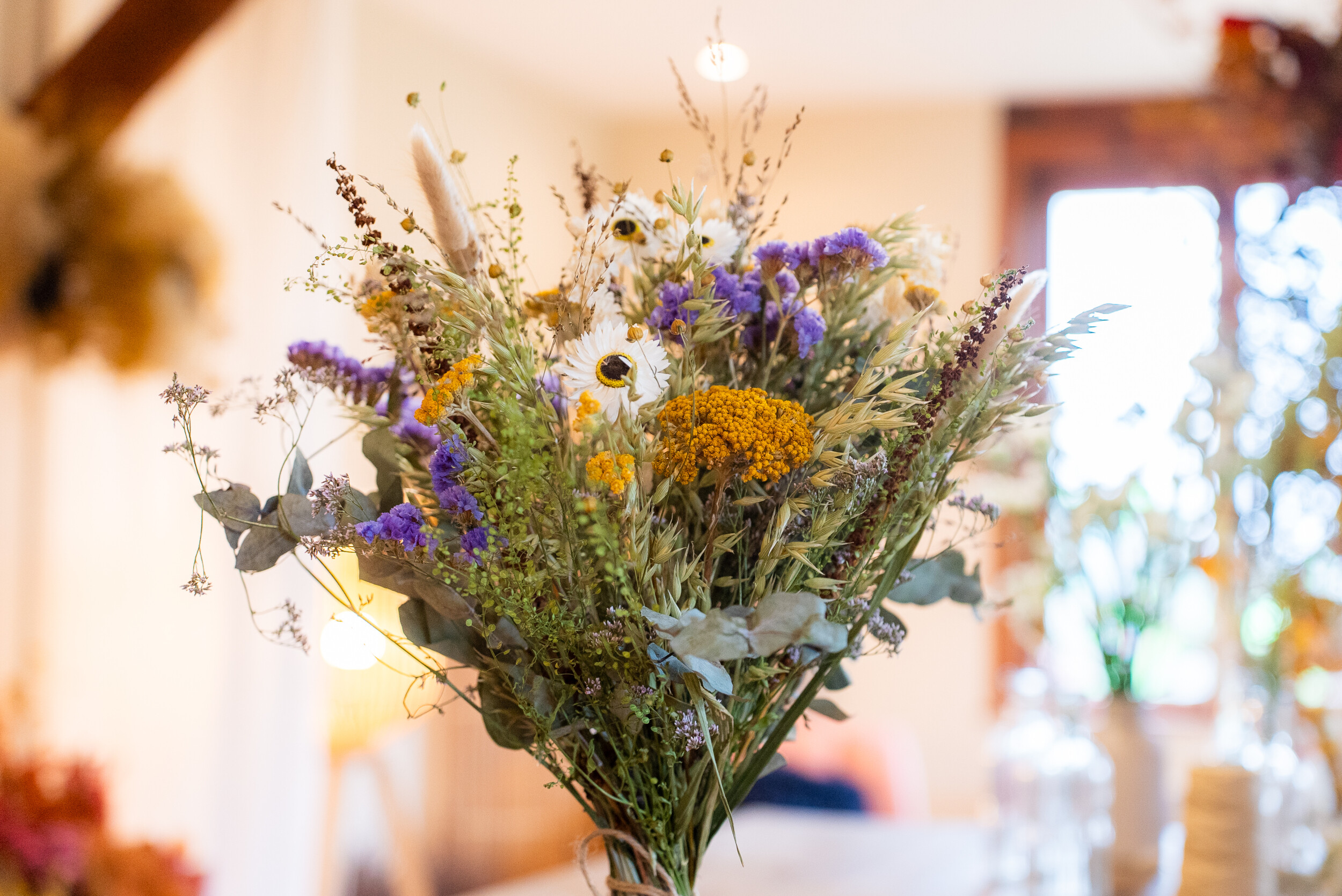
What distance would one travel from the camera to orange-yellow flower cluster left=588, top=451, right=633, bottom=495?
554 mm

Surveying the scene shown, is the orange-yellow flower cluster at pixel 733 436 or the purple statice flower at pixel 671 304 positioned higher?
the purple statice flower at pixel 671 304

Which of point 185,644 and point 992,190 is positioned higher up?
point 992,190

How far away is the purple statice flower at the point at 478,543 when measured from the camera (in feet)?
1.95

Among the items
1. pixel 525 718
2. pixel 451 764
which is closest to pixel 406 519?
pixel 525 718

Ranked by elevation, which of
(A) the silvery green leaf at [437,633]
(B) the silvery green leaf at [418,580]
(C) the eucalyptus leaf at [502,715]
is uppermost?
(B) the silvery green leaf at [418,580]

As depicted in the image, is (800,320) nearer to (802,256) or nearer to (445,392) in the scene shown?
(802,256)

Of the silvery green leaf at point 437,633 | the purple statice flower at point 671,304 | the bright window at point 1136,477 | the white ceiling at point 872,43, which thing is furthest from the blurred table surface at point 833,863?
the white ceiling at point 872,43

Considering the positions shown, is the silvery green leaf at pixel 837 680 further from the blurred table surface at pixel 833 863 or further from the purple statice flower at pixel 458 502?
the blurred table surface at pixel 833 863

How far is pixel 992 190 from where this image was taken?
3967 millimetres

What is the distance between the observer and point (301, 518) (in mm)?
618

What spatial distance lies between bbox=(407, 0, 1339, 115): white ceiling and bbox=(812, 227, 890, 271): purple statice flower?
8.87ft

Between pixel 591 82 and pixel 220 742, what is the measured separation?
2.60 meters

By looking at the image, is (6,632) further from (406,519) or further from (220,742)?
(406,519)

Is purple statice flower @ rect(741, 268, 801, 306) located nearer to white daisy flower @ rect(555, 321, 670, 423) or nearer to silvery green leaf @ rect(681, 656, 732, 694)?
white daisy flower @ rect(555, 321, 670, 423)
